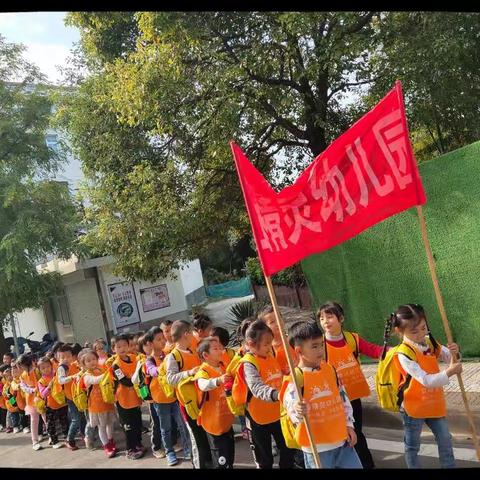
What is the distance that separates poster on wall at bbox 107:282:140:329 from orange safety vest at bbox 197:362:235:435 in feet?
45.1

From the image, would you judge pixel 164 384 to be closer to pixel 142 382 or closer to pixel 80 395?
pixel 142 382

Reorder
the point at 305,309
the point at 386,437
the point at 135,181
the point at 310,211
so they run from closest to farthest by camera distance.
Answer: the point at 310,211, the point at 386,437, the point at 135,181, the point at 305,309

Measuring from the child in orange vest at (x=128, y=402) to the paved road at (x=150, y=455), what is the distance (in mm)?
150

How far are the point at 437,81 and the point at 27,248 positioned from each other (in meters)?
10.5

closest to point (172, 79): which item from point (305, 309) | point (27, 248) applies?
point (305, 309)

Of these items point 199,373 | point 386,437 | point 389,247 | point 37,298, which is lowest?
point 386,437

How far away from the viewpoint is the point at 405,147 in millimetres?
3541

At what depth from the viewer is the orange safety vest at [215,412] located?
188 inches

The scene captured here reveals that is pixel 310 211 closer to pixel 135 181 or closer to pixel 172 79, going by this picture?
pixel 172 79

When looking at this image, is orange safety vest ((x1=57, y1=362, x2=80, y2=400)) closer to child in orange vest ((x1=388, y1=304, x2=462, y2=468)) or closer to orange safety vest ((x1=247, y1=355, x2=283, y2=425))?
orange safety vest ((x1=247, y1=355, x2=283, y2=425))

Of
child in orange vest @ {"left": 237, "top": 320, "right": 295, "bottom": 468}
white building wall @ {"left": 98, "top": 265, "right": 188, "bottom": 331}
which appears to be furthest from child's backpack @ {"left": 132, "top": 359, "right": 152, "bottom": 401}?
white building wall @ {"left": 98, "top": 265, "right": 188, "bottom": 331}

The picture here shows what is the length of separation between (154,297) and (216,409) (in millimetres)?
14804
